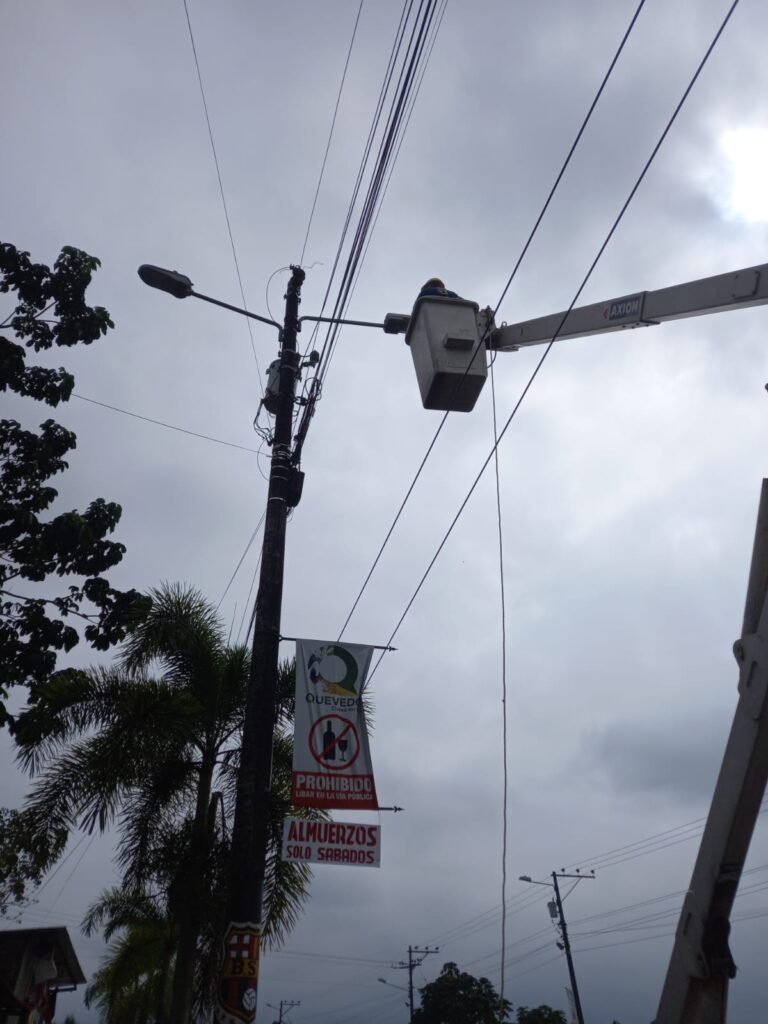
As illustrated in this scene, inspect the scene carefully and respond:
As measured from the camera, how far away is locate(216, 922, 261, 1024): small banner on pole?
23.5ft

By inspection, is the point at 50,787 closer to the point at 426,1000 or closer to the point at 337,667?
the point at 337,667

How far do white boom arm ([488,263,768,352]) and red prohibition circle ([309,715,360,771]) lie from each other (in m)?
4.14

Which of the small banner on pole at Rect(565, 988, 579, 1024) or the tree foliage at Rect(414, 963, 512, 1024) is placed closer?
the small banner on pole at Rect(565, 988, 579, 1024)

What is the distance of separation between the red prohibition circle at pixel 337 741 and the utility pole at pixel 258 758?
0.51m

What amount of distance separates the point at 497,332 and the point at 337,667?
3.83m

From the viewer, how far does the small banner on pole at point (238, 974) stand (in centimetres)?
716

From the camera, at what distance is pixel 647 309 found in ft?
26.0

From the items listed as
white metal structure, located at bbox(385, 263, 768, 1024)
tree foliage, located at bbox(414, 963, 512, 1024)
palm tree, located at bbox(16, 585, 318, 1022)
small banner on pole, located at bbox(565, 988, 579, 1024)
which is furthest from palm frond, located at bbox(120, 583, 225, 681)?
tree foliage, located at bbox(414, 963, 512, 1024)

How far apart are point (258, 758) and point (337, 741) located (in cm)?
96

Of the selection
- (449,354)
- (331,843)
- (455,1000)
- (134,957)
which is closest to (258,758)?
(331,843)

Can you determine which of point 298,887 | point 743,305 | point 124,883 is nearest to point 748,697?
point 743,305

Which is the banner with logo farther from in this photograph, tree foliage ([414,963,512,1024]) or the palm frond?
tree foliage ([414,963,512,1024])

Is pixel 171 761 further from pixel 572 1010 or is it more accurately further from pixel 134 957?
pixel 572 1010

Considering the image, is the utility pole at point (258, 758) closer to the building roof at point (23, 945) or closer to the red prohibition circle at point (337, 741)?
the red prohibition circle at point (337, 741)
